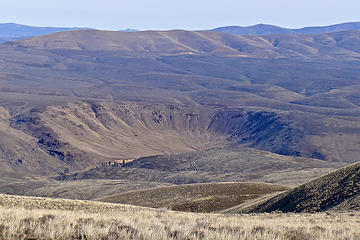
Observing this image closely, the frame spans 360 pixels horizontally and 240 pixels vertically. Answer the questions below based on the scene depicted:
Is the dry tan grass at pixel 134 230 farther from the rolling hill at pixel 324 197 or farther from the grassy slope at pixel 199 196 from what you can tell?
the grassy slope at pixel 199 196

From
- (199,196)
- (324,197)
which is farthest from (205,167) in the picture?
(324,197)

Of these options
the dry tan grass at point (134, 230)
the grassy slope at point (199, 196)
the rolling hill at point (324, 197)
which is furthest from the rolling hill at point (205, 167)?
the dry tan grass at point (134, 230)

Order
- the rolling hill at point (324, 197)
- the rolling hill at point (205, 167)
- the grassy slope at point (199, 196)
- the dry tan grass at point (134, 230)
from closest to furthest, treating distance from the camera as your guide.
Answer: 1. the dry tan grass at point (134, 230)
2. the rolling hill at point (324, 197)
3. the grassy slope at point (199, 196)
4. the rolling hill at point (205, 167)

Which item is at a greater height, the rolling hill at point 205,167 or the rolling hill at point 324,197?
the rolling hill at point 324,197

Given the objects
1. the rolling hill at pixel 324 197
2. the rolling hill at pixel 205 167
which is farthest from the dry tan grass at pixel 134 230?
the rolling hill at pixel 205 167

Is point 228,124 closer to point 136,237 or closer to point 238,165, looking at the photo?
point 238,165

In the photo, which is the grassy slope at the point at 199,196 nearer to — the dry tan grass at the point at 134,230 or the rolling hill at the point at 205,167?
the dry tan grass at the point at 134,230

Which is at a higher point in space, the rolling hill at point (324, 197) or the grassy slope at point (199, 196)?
the rolling hill at point (324, 197)

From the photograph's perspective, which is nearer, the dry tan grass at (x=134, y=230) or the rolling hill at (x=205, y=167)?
the dry tan grass at (x=134, y=230)

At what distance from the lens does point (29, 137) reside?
110875mm

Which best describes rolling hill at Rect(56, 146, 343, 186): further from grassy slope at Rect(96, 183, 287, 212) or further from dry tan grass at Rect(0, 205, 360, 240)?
dry tan grass at Rect(0, 205, 360, 240)

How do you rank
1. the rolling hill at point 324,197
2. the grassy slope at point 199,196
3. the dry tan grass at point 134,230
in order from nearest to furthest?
the dry tan grass at point 134,230 → the rolling hill at point 324,197 → the grassy slope at point 199,196

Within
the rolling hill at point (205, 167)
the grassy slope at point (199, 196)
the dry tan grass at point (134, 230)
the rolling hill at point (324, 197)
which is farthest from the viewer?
the rolling hill at point (205, 167)

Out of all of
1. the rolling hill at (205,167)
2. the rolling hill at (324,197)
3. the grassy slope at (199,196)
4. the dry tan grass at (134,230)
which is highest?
the dry tan grass at (134,230)
